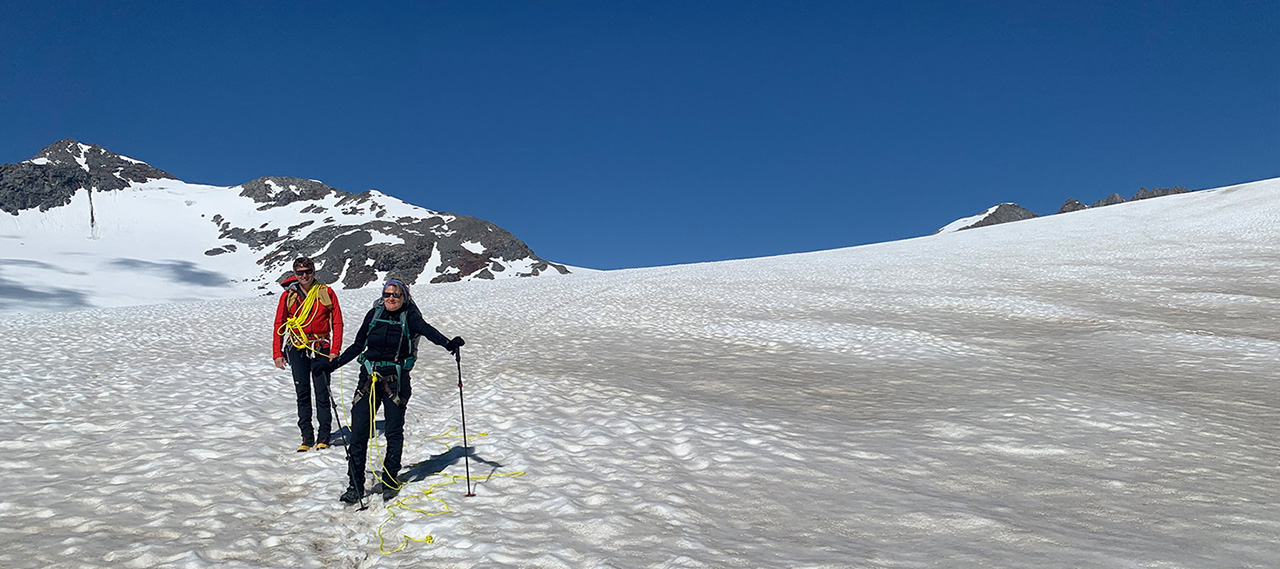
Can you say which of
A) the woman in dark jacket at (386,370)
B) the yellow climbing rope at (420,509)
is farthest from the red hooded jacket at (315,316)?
the yellow climbing rope at (420,509)

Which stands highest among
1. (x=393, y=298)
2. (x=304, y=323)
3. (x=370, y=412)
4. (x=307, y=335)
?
(x=393, y=298)

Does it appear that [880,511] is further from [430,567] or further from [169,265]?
[169,265]

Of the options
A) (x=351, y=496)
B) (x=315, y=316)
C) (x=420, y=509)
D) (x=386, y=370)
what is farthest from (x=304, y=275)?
(x=420, y=509)

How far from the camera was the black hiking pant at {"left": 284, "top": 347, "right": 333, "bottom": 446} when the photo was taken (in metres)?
9.55

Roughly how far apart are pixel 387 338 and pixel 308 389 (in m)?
2.63

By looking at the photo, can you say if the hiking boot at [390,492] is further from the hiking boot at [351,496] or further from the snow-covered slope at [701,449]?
the hiking boot at [351,496]

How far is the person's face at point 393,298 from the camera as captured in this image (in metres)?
7.91

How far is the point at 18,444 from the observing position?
31.4ft

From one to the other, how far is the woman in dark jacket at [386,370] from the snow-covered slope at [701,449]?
42 centimetres

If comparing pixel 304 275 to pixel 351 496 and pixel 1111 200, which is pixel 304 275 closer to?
pixel 351 496

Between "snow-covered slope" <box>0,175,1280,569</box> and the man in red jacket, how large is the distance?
0.57 metres

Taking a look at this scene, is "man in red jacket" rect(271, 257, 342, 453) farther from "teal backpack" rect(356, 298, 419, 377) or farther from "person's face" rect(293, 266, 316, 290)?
"teal backpack" rect(356, 298, 419, 377)

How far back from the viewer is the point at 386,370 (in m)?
7.92

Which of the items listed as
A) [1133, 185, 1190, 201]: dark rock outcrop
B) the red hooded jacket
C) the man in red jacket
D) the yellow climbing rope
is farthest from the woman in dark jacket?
[1133, 185, 1190, 201]: dark rock outcrop
